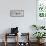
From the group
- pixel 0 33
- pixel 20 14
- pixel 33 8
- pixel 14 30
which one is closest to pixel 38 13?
pixel 33 8

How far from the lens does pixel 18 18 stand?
6.22m

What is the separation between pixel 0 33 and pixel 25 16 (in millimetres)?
1238

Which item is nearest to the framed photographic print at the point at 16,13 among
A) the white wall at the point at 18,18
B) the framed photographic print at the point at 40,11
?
the white wall at the point at 18,18

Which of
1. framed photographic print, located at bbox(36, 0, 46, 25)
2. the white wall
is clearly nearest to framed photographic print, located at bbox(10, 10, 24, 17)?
the white wall

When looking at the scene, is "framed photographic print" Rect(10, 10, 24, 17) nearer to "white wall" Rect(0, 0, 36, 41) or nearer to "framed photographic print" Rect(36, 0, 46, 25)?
"white wall" Rect(0, 0, 36, 41)

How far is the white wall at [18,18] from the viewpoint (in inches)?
243

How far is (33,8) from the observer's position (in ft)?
20.4

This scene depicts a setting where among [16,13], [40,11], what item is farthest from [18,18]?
[40,11]

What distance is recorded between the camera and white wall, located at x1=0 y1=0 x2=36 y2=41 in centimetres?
616

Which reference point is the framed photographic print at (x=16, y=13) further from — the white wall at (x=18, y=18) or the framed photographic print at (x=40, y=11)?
the framed photographic print at (x=40, y=11)

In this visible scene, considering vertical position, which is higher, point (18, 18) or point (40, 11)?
point (40, 11)

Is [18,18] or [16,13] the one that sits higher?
[16,13]

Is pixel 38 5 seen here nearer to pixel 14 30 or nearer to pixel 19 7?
pixel 19 7

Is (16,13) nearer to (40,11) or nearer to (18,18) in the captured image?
(18,18)
